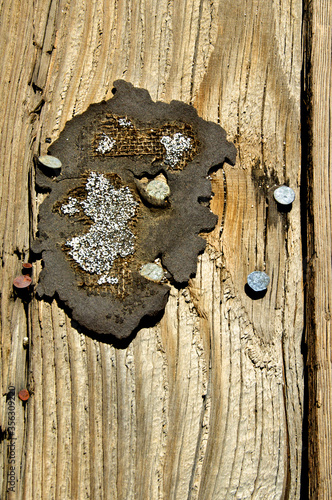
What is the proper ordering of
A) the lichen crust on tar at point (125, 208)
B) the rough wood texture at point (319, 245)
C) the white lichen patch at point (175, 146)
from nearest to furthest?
the rough wood texture at point (319, 245)
the lichen crust on tar at point (125, 208)
the white lichen patch at point (175, 146)

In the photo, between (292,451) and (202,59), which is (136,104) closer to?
(202,59)

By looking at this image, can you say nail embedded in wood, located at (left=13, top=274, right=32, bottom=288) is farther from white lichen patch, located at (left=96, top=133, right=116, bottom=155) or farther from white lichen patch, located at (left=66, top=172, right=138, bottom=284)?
white lichen patch, located at (left=96, top=133, right=116, bottom=155)

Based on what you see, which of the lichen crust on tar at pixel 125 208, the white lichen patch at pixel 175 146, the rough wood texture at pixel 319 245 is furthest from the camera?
the white lichen patch at pixel 175 146

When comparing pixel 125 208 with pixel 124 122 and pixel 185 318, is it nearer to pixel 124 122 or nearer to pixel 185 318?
pixel 124 122

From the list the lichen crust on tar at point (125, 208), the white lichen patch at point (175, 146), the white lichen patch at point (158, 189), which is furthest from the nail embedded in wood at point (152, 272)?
the white lichen patch at point (175, 146)

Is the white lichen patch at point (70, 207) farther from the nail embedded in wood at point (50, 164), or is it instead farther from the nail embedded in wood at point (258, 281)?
the nail embedded in wood at point (258, 281)

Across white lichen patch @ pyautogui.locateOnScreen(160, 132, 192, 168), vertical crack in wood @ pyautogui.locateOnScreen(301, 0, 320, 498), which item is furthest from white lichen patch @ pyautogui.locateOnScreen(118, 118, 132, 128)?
vertical crack in wood @ pyautogui.locateOnScreen(301, 0, 320, 498)
